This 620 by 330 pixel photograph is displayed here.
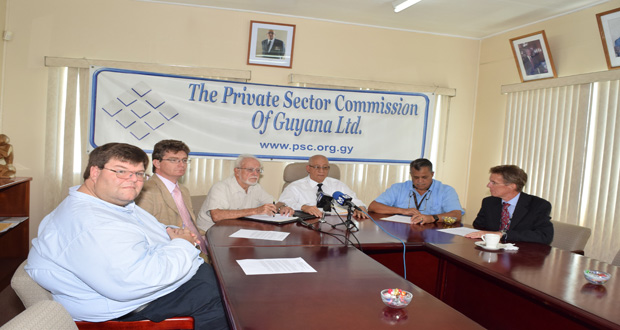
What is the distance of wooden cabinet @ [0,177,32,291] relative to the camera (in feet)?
11.9

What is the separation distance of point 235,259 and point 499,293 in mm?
1350

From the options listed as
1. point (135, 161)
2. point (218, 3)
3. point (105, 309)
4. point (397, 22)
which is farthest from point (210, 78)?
point (105, 309)

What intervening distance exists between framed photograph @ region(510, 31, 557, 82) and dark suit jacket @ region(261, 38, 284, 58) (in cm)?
238

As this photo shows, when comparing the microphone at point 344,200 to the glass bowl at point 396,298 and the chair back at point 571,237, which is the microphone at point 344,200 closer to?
the glass bowl at point 396,298

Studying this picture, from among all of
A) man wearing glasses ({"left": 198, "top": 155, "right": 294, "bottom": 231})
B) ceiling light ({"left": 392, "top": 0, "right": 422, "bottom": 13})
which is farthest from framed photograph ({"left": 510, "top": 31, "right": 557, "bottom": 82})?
man wearing glasses ({"left": 198, "top": 155, "right": 294, "bottom": 231})

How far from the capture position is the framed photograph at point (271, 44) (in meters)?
4.58

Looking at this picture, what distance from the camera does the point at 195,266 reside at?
6.12 ft

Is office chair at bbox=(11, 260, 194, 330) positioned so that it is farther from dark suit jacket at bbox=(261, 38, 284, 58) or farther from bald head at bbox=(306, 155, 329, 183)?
dark suit jacket at bbox=(261, 38, 284, 58)

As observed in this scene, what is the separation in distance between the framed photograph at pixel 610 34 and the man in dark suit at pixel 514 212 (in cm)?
154

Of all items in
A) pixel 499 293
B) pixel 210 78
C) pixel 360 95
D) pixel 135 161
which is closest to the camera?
pixel 135 161

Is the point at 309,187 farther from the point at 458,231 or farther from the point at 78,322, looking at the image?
the point at 78,322

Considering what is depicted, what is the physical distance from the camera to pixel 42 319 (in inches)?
36.5

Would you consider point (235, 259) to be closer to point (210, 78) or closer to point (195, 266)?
point (195, 266)

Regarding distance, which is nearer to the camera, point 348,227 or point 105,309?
point 105,309
